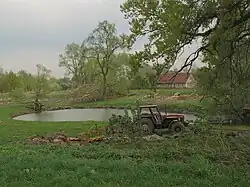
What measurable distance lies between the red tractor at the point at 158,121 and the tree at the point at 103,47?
3683 centimetres

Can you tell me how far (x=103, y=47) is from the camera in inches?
2421

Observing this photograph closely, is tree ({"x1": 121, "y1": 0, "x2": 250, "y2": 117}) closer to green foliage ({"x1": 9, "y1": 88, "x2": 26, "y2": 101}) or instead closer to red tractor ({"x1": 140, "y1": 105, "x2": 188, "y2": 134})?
red tractor ({"x1": 140, "y1": 105, "x2": 188, "y2": 134})

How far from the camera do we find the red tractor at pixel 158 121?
20.4 metres

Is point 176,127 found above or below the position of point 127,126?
below

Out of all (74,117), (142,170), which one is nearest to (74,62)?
(74,117)

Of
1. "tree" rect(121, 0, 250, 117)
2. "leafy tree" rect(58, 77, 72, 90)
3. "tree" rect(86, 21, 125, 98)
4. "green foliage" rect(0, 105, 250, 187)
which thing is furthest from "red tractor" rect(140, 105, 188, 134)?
"leafy tree" rect(58, 77, 72, 90)

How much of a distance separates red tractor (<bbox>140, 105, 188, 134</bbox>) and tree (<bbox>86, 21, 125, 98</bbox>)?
36832 mm

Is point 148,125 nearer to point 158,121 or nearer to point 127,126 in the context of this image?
point 158,121

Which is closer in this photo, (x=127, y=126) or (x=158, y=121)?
(x=127, y=126)

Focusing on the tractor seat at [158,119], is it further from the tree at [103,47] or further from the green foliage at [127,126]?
the tree at [103,47]

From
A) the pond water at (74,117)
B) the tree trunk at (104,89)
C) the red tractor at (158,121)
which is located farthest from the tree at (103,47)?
the red tractor at (158,121)

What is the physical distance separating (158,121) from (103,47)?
138 feet

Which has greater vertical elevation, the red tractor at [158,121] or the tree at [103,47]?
the tree at [103,47]

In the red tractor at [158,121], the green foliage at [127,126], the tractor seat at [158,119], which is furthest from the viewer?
the tractor seat at [158,119]
